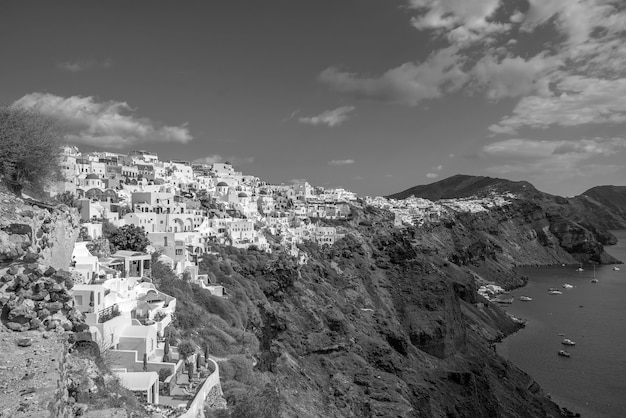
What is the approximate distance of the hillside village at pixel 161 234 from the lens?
16000mm

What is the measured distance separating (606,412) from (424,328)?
18907mm

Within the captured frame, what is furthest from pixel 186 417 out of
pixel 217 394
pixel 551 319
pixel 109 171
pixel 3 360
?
pixel 551 319

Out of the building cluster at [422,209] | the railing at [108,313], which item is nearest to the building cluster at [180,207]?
the railing at [108,313]

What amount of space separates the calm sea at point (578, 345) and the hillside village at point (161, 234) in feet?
100

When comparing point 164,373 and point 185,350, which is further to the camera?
point 185,350

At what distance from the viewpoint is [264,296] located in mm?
42906

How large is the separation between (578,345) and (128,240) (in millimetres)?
56749

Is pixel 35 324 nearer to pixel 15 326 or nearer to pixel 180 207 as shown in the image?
pixel 15 326

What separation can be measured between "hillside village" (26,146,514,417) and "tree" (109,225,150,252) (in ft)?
3.50

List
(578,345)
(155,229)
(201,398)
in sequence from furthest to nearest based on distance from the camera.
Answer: (578,345), (155,229), (201,398)

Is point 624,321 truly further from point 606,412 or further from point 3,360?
point 3,360

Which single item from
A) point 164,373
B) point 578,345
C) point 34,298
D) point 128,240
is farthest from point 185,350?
point 578,345

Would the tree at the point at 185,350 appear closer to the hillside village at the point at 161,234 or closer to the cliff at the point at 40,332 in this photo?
the hillside village at the point at 161,234

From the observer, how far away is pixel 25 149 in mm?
13156
